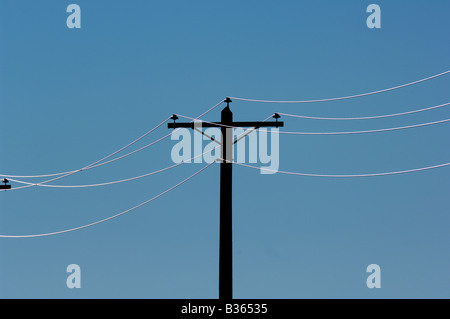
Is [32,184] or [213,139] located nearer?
[213,139]

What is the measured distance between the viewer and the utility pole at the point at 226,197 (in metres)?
16.6

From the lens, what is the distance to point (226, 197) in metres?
17.0

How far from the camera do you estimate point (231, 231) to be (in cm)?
1688

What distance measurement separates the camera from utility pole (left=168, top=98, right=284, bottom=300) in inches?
653
